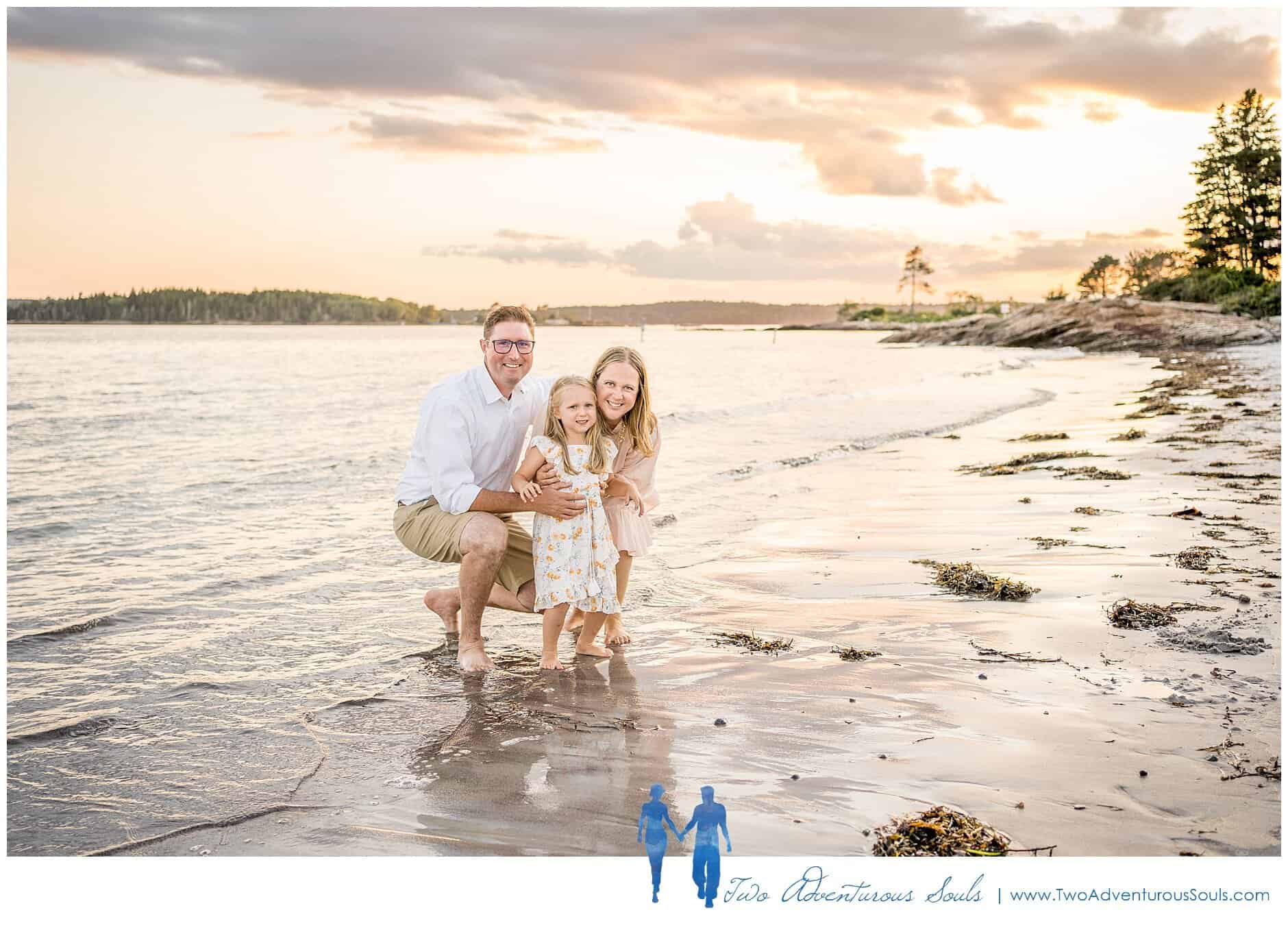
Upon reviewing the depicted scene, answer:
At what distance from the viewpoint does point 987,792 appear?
3.10 m

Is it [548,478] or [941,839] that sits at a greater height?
[548,478]

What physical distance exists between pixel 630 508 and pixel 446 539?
37.2 inches

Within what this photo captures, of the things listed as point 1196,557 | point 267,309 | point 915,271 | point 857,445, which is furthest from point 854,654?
point 915,271

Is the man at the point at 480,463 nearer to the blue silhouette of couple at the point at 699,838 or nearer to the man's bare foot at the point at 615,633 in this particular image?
the man's bare foot at the point at 615,633

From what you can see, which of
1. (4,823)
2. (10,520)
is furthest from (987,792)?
(10,520)

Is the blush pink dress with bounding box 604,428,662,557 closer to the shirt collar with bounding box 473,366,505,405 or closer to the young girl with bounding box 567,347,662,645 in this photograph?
the young girl with bounding box 567,347,662,645

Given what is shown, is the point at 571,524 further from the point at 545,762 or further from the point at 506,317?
the point at 545,762

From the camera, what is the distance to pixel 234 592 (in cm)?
602

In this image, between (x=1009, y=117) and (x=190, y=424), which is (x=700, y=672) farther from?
(x=190, y=424)

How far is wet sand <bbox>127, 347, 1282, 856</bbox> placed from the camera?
3.00 meters

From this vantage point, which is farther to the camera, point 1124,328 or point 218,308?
point 1124,328

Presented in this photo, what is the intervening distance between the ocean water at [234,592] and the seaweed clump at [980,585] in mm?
1496

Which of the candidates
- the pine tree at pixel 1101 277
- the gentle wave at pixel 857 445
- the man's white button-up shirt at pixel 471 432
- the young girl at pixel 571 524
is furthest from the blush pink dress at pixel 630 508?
the pine tree at pixel 1101 277

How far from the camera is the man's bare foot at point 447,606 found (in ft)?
17.1
